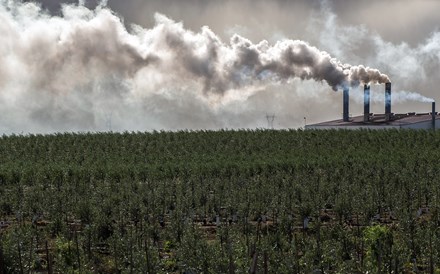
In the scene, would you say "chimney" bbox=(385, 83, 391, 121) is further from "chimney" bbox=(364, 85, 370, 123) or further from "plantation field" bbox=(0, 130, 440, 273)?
"plantation field" bbox=(0, 130, 440, 273)

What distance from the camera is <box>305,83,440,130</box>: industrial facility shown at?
75312 millimetres

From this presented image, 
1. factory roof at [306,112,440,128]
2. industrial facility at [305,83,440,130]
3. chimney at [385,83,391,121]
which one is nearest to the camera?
industrial facility at [305,83,440,130]

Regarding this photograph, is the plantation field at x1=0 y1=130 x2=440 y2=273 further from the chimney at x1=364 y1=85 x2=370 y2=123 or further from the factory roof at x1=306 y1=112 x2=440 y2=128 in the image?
the chimney at x1=364 y1=85 x2=370 y2=123

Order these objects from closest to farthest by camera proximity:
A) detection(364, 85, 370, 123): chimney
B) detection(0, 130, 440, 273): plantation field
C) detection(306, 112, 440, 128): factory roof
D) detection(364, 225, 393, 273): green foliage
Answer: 1. detection(364, 225, 393, 273): green foliage
2. detection(0, 130, 440, 273): plantation field
3. detection(306, 112, 440, 128): factory roof
4. detection(364, 85, 370, 123): chimney

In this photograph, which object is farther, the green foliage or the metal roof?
the metal roof

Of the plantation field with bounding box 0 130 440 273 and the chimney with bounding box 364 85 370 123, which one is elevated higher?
the chimney with bounding box 364 85 370 123

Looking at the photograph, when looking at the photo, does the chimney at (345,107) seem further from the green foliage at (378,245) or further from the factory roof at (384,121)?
the green foliage at (378,245)

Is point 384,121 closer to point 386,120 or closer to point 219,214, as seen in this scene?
point 386,120

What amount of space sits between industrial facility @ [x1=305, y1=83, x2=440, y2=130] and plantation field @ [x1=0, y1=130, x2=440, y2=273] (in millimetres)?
31730

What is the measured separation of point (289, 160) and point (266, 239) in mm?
20346

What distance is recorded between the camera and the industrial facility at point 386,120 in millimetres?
75312

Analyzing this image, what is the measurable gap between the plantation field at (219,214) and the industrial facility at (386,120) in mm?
31730

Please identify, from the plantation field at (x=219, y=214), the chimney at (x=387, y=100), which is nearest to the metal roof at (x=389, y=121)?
the chimney at (x=387, y=100)

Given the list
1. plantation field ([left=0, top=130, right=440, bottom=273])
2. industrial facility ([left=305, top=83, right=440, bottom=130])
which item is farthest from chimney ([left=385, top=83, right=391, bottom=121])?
plantation field ([left=0, top=130, right=440, bottom=273])
